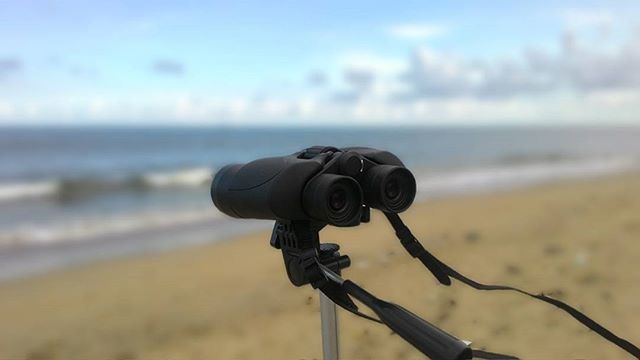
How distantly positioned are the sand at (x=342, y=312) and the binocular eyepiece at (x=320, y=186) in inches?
33.0

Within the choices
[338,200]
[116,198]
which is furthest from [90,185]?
[338,200]

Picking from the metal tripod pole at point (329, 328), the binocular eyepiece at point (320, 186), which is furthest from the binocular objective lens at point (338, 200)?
the metal tripod pole at point (329, 328)

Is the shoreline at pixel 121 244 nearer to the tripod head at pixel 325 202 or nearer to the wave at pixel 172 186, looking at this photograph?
the wave at pixel 172 186

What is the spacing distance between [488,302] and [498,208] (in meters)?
4.84

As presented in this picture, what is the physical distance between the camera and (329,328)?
119 cm

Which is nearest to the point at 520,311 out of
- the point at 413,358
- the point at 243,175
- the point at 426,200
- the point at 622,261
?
the point at 413,358

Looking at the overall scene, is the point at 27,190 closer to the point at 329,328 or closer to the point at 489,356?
the point at 329,328

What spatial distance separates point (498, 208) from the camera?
7.75m

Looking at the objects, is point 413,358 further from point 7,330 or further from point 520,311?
point 7,330

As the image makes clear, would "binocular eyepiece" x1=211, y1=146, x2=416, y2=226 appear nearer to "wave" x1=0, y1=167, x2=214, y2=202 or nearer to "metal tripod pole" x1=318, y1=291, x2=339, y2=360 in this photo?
"metal tripod pole" x1=318, y1=291, x2=339, y2=360

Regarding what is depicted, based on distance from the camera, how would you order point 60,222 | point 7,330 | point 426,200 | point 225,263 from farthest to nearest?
point 426,200
point 60,222
point 225,263
point 7,330

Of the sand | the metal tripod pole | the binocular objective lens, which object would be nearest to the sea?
the sand

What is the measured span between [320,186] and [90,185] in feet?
47.5

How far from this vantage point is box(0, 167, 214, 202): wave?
489 inches
